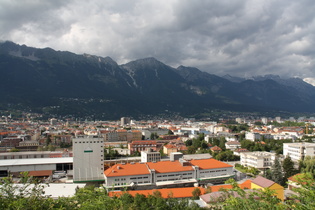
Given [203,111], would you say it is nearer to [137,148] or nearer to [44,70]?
[44,70]

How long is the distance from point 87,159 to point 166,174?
8.04 metres

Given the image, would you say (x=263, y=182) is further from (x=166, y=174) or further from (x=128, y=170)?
(x=128, y=170)

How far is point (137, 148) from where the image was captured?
4347cm

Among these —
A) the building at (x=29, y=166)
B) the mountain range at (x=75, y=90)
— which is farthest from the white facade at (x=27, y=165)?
the mountain range at (x=75, y=90)

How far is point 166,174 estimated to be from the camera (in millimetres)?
24500

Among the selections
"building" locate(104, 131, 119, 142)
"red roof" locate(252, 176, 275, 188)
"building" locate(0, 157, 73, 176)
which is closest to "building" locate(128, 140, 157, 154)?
"building" locate(0, 157, 73, 176)

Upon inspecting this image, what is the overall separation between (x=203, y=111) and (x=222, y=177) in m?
135

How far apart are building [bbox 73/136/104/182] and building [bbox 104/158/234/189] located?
182 centimetres

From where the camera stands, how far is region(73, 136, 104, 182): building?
85.0ft

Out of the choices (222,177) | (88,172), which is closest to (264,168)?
(222,177)

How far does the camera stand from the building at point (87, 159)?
2592 cm

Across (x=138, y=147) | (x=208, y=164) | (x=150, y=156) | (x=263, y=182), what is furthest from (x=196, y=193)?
(x=138, y=147)

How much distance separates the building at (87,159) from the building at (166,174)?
71.6 inches

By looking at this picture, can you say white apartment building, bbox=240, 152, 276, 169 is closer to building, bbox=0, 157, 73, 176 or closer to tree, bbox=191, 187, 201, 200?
tree, bbox=191, 187, 201, 200
